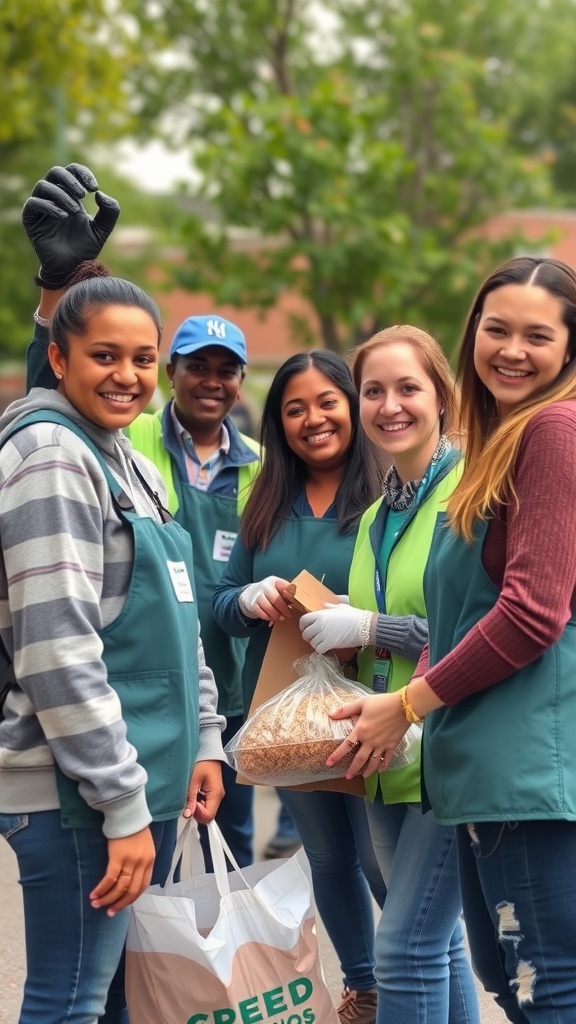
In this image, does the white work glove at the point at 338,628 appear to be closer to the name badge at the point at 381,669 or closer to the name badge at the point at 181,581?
the name badge at the point at 381,669

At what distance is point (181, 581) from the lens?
109 inches

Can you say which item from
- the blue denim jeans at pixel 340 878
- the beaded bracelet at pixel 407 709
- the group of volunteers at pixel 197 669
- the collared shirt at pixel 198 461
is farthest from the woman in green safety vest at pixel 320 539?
the beaded bracelet at pixel 407 709

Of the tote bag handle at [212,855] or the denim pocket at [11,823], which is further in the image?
the tote bag handle at [212,855]

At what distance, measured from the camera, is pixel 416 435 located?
11.5 ft

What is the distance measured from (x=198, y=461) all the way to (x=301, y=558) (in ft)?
2.55

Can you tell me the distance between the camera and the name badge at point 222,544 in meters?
4.45

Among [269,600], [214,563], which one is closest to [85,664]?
[269,600]

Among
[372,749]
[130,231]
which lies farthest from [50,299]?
[130,231]

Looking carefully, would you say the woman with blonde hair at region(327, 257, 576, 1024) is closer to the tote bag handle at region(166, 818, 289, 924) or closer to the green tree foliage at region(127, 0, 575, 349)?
the tote bag handle at region(166, 818, 289, 924)

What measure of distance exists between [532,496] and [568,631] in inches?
11.2

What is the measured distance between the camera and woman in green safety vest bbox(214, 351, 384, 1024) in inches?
156

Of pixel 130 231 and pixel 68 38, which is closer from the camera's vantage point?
pixel 68 38

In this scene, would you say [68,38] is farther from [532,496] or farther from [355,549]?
[532,496]

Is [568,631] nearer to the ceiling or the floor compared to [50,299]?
nearer to the floor
